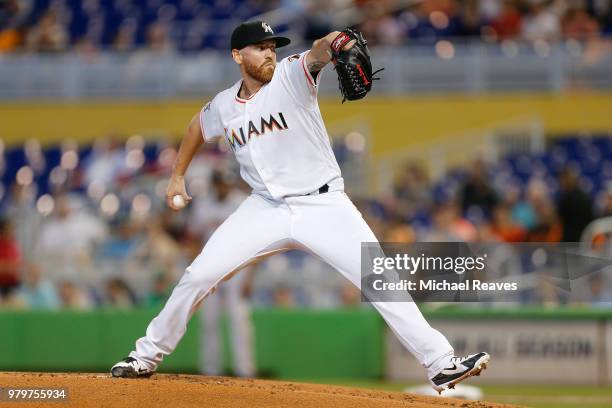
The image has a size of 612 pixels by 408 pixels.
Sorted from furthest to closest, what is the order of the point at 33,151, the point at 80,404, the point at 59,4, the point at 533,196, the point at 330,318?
the point at 59,4 < the point at 33,151 < the point at 533,196 < the point at 330,318 < the point at 80,404

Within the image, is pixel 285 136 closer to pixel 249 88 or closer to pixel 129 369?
pixel 249 88

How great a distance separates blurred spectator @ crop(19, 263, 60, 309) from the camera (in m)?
12.5

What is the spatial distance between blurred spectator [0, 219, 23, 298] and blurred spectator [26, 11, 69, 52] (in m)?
6.10

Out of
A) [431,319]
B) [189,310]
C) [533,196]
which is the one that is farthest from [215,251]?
[533,196]

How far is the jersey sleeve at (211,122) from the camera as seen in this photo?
22.6 feet

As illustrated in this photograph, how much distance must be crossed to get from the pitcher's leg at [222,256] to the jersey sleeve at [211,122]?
0.47m

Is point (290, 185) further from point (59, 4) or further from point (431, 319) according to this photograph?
point (59, 4)

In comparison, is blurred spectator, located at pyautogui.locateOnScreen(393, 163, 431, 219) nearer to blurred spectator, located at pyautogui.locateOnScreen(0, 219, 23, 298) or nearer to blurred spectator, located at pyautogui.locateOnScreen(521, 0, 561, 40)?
blurred spectator, located at pyautogui.locateOnScreen(521, 0, 561, 40)

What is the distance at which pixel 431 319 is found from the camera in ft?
37.3

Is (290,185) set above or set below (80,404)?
above

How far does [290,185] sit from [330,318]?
5.42 metres

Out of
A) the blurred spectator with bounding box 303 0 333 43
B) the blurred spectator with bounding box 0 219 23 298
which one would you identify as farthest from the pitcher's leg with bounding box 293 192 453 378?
the blurred spectator with bounding box 303 0 333 43

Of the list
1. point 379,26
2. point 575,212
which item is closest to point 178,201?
point 575,212

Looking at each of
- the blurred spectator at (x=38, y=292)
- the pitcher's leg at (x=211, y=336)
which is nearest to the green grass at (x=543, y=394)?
the pitcher's leg at (x=211, y=336)
